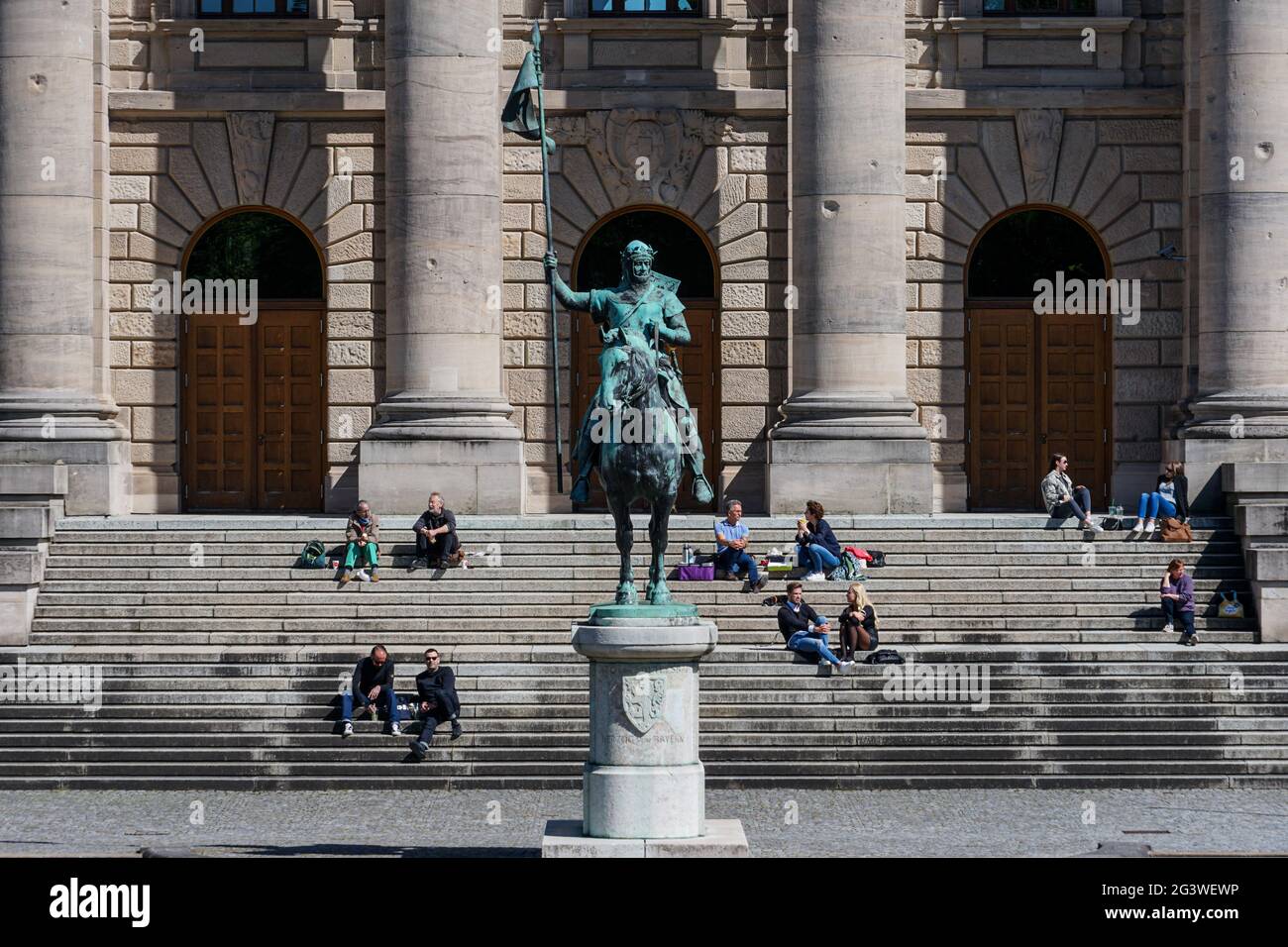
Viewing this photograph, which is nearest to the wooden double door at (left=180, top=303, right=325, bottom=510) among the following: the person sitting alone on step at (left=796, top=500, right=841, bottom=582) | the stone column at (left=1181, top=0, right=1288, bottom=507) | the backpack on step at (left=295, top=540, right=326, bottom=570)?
the backpack on step at (left=295, top=540, right=326, bottom=570)

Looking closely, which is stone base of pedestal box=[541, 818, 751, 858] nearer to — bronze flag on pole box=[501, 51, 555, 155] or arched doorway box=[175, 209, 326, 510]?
bronze flag on pole box=[501, 51, 555, 155]

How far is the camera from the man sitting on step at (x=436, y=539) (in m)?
Answer: 33.6

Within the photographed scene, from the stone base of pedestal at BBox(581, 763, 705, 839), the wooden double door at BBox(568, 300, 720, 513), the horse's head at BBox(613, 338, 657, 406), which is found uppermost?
the wooden double door at BBox(568, 300, 720, 513)

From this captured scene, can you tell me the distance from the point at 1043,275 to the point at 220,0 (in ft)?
51.6

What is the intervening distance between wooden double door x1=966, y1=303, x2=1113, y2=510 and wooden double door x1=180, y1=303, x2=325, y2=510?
11.9 metres

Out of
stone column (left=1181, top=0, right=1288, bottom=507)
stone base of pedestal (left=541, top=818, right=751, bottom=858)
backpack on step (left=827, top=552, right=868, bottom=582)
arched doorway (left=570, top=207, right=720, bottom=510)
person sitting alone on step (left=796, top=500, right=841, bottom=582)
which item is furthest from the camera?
arched doorway (left=570, top=207, right=720, bottom=510)

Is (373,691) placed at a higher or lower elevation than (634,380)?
lower

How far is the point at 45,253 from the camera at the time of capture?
38.1 meters

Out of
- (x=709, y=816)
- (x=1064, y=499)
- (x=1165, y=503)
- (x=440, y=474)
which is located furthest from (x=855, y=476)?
(x=709, y=816)

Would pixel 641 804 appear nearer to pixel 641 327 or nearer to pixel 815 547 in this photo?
pixel 641 327

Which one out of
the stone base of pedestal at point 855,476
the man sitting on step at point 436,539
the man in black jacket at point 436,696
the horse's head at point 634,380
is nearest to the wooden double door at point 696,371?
the stone base of pedestal at point 855,476

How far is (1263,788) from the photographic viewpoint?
27.7m

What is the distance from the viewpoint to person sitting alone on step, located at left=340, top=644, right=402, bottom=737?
2820cm

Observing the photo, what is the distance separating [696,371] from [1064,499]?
28.8ft
